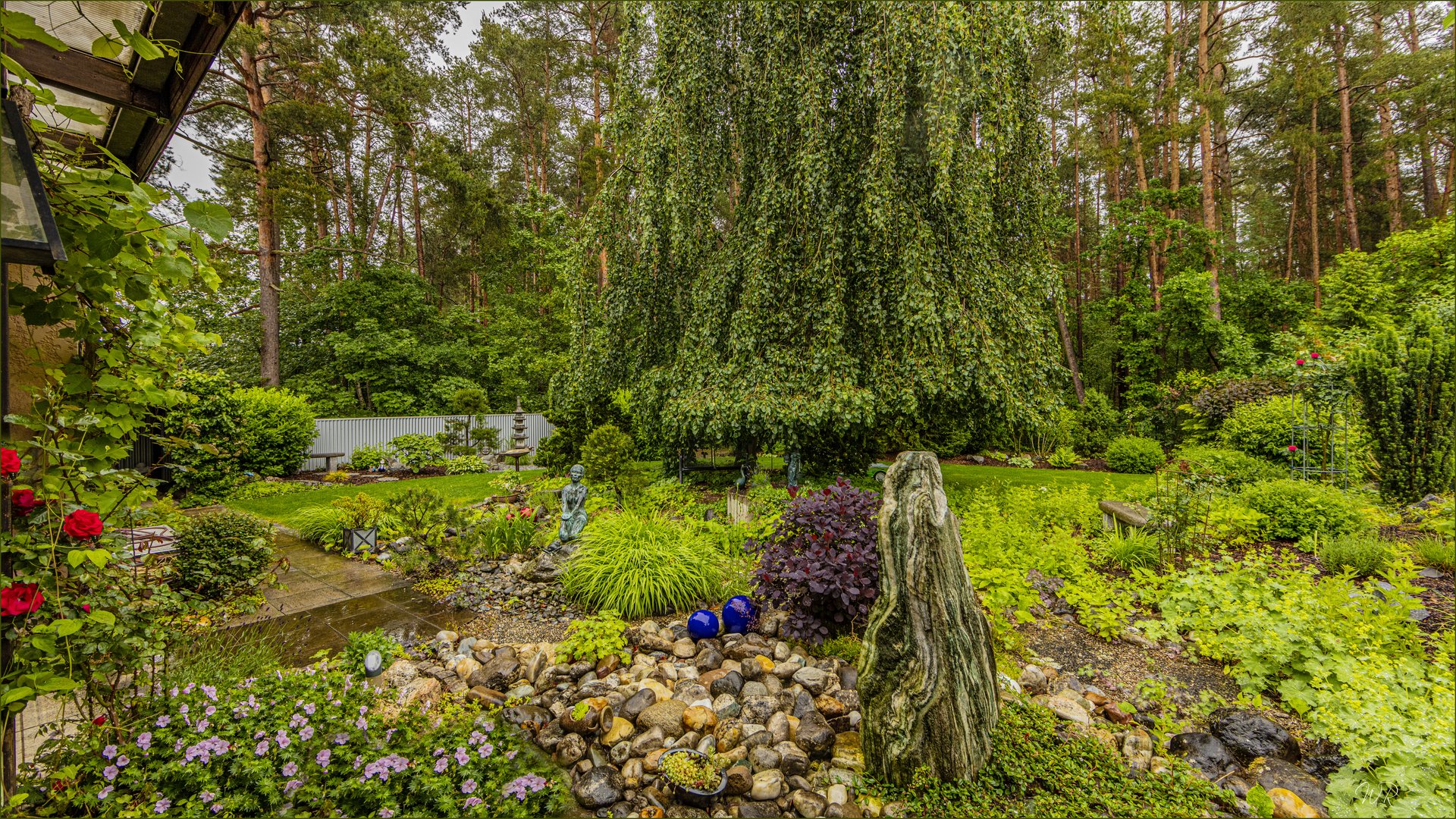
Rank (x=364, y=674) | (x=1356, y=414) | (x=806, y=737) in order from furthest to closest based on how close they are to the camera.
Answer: (x=1356, y=414) → (x=364, y=674) → (x=806, y=737)

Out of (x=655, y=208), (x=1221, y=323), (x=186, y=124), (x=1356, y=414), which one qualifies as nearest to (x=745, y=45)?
(x=655, y=208)

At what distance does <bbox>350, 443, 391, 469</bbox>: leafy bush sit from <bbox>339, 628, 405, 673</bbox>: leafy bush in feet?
30.5

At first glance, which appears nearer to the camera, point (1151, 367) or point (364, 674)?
point (364, 674)

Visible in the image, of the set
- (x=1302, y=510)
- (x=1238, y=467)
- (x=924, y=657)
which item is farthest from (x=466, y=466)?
(x=1238, y=467)

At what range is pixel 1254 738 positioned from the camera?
7.60ft

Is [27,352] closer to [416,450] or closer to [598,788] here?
[598,788]

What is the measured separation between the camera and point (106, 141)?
119 inches

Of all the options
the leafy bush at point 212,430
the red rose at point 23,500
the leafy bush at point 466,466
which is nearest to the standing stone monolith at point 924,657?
the red rose at point 23,500

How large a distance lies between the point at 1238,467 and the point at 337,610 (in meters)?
9.00

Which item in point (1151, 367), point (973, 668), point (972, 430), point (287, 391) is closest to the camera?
point (973, 668)

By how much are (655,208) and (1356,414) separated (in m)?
7.51

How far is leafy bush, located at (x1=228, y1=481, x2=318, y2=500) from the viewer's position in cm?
742

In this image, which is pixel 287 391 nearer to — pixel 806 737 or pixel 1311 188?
pixel 806 737

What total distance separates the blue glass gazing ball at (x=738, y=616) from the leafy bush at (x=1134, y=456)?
9.02m
